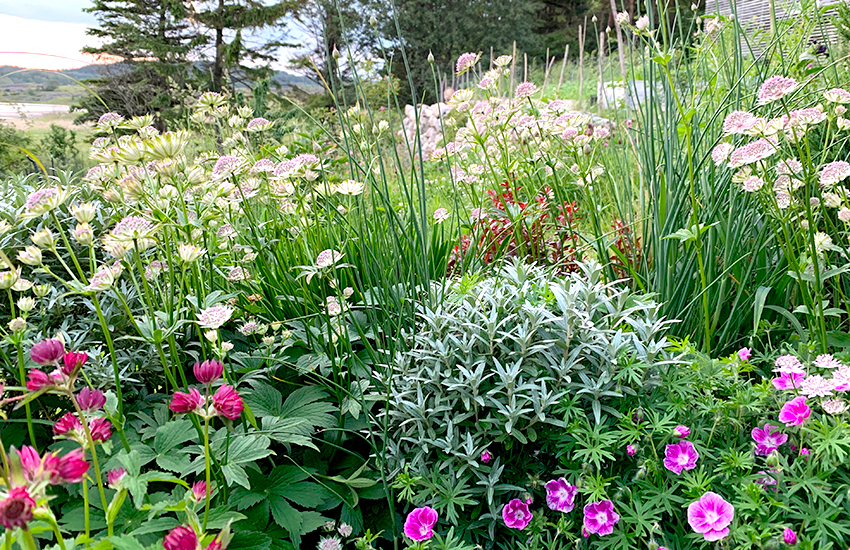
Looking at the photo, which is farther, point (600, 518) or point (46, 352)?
point (600, 518)

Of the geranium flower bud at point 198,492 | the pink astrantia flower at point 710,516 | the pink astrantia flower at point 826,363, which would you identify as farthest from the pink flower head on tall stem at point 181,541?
the pink astrantia flower at point 826,363

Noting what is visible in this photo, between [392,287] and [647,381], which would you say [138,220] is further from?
[647,381]

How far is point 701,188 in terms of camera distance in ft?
6.19

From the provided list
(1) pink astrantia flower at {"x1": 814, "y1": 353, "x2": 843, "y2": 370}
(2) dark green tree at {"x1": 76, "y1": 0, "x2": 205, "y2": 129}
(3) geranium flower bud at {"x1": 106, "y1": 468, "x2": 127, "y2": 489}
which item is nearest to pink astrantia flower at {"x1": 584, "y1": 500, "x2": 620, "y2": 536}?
(1) pink astrantia flower at {"x1": 814, "y1": 353, "x2": 843, "y2": 370}

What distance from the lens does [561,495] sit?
1.24 meters

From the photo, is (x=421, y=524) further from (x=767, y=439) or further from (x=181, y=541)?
(x=767, y=439)

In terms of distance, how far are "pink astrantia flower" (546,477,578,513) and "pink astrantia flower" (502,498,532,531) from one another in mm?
52

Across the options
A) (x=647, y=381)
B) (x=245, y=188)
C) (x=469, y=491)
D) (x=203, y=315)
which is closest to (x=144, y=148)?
(x=203, y=315)

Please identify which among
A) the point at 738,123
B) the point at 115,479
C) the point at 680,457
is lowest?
the point at 680,457

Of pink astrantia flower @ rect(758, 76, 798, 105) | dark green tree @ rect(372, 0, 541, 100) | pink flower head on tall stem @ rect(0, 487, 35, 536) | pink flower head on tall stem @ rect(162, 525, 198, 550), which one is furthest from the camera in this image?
dark green tree @ rect(372, 0, 541, 100)

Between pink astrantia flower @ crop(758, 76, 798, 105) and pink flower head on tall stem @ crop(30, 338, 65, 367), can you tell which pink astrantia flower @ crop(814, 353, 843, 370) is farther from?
pink flower head on tall stem @ crop(30, 338, 65, 367)

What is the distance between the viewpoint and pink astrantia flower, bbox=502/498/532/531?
1.24m

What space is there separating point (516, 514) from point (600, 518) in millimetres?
186

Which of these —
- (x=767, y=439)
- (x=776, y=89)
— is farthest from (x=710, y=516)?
(x=776, y=89)
